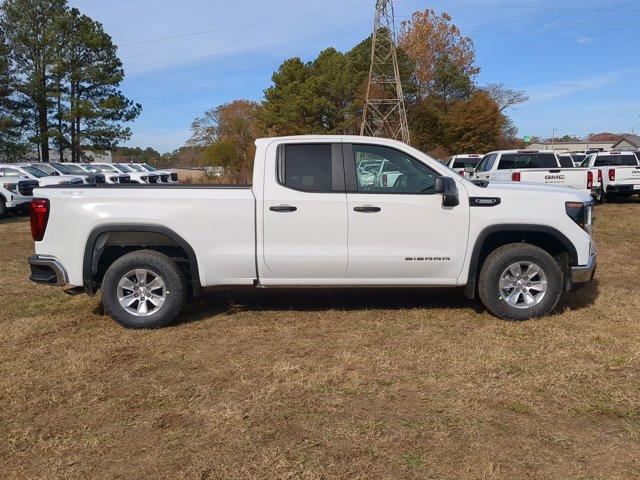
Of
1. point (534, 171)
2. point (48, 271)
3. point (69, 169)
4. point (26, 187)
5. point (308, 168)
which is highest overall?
point (69, 169)

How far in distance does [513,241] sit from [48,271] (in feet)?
15.2

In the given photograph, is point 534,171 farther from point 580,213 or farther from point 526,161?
point 580,213

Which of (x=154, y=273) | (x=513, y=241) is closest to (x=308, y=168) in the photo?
(x=154, y=273)

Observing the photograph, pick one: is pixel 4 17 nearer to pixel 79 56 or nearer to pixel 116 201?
pixel 79 56

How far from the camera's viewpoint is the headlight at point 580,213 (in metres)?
5.86

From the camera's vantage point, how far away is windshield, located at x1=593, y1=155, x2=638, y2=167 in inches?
779

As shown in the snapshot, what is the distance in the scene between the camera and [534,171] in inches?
630

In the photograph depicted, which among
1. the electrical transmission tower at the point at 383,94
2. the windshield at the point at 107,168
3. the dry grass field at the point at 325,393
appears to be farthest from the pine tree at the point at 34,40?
the dry grass field at the point at 325,393

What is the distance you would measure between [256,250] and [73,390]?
2.07 metres

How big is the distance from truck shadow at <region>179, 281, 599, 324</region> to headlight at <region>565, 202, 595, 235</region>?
3.21 feet

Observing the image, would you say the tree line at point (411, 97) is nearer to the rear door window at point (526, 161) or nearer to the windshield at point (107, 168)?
the windshield at point (107, 168)

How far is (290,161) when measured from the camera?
232 inches

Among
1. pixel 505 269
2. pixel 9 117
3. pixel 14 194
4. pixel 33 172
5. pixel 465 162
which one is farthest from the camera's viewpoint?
pixel 9 117

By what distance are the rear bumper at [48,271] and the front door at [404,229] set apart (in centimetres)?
276
